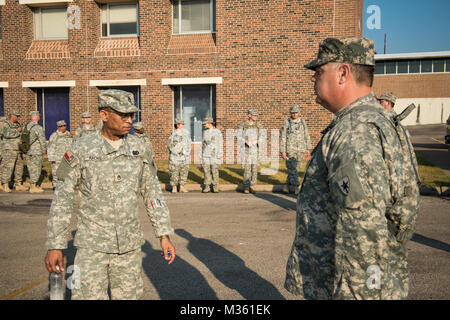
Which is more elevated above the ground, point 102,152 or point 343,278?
point 102,152

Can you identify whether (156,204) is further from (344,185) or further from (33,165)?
(33,165)

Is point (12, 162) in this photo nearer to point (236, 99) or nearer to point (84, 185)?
point (236, 99)

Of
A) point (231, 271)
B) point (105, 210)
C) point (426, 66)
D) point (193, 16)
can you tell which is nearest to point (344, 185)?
point (105, 210)

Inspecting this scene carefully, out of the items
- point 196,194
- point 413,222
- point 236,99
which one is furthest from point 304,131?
point 413,222

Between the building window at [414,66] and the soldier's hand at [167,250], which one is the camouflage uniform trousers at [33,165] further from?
the building window at [414,66]

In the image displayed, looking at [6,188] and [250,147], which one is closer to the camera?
[250,147]

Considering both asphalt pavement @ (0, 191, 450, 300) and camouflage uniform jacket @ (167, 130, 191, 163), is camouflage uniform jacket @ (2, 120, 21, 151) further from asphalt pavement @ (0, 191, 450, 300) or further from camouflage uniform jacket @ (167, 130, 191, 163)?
camouflage uniform jacket @ (167, 130, 191, 163)

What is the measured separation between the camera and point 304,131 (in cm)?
1088

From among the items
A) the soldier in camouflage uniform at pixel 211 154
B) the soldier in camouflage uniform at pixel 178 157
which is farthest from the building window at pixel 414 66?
the soldier in camouflage uniform at pixel 178 157

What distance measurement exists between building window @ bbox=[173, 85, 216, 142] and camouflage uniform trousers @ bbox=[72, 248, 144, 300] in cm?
1479

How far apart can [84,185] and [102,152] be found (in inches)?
11.1

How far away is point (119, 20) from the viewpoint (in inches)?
714

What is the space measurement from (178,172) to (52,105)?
1062cm

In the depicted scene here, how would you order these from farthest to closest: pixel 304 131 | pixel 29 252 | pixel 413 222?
pixel 304 131, pixel 29 252, pixel 413 222
